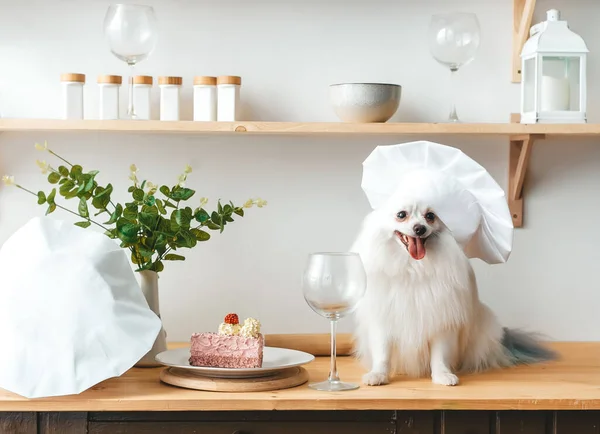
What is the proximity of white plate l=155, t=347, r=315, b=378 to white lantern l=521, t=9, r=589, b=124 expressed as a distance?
0.77m

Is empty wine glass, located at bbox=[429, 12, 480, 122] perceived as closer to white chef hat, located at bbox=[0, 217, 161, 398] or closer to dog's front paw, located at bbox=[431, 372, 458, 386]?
dog's front paw, located at bbox=[431, 372, 458, 386]

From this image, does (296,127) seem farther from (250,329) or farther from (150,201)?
(250,329)

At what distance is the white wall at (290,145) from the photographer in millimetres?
2117

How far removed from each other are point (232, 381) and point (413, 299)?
407 millimetres

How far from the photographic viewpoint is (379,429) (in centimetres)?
158

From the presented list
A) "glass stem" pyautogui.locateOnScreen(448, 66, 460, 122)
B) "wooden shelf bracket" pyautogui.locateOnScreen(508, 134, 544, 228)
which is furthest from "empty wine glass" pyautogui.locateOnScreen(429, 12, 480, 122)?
"wooden shelf bracket" pyautogui.locateOnScreen(508, 134, 544, 228)

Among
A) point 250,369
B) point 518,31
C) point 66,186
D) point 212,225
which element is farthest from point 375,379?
point 518,31

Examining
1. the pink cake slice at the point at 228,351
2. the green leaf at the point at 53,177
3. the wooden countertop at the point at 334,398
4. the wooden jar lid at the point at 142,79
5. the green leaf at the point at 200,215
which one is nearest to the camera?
the wooden countertop at the point at 334,398

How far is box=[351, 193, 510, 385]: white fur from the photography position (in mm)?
1707

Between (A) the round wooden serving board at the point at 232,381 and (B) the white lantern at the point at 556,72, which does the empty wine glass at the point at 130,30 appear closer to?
(A) the round wooden serving board at the point at 232,381

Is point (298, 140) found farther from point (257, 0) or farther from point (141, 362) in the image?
point (141, 362)

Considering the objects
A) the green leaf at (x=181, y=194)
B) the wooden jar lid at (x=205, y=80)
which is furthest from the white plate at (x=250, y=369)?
the wooden jar lid at (x=205, y=80)

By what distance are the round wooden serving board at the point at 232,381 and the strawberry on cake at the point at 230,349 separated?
32 millimetres

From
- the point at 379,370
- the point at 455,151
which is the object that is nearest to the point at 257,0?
the point at 455,151
